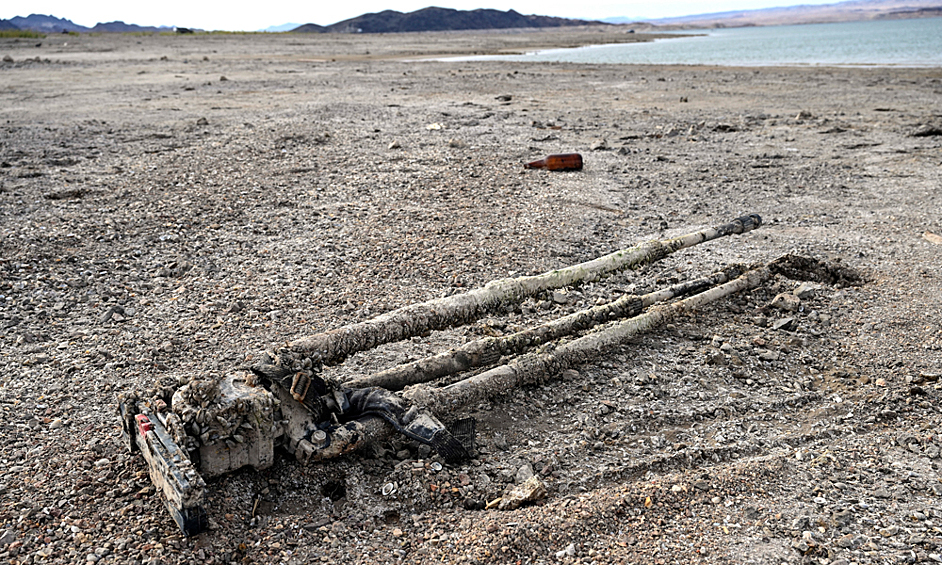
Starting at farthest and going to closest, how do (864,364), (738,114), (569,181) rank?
(738,114)
(569,181)
(864,364)

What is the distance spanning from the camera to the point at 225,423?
8.07 ft

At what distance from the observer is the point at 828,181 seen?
7238mm

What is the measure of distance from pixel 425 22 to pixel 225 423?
102 m

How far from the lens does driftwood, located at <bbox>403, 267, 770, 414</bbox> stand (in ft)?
10.2

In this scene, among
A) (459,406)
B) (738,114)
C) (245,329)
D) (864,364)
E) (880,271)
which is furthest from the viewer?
(738,114)

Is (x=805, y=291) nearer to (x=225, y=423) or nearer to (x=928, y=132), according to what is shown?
(x=225, y=423)

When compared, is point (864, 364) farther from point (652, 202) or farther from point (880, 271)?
point (652, 202)

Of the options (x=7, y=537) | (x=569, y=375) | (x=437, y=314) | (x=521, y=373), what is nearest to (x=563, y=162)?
(x=569, y=375)

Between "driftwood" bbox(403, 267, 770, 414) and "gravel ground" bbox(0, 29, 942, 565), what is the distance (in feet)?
0.28

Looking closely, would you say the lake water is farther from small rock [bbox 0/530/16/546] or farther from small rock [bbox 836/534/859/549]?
small rock [bbox 0/530/16/546]

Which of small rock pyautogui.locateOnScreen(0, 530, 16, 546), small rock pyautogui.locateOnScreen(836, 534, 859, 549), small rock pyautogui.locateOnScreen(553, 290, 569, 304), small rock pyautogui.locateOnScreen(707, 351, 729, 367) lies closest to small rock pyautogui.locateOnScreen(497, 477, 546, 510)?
small rock pyautogui.locateOnScreen(836, 534, 859, 549)

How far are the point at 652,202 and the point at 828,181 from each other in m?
2.16

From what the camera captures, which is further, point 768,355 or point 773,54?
point 773,54

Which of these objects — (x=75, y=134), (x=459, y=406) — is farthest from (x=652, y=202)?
(x=75, y=134)
